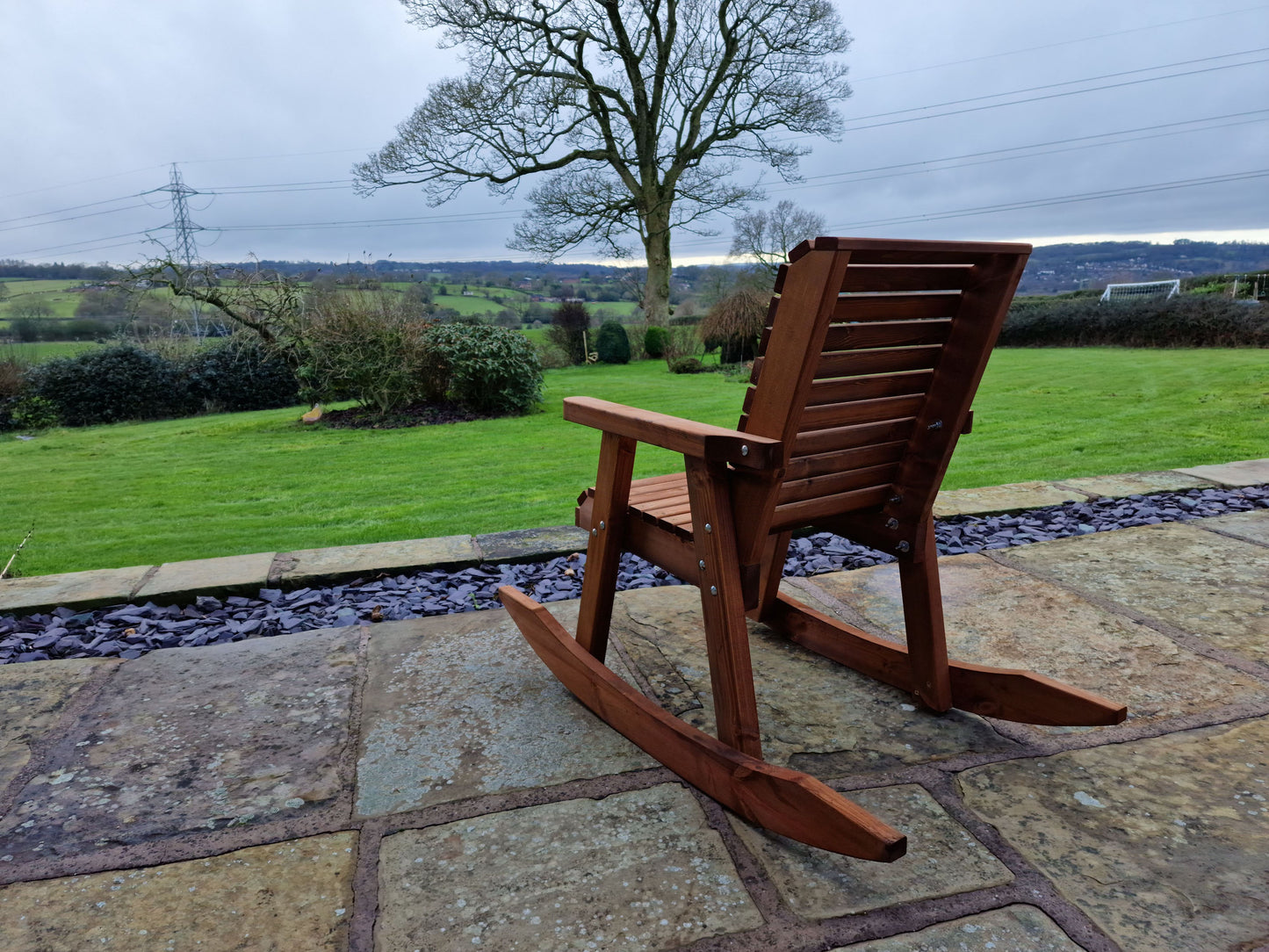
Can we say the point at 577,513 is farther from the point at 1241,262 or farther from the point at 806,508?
the point at 1241,262

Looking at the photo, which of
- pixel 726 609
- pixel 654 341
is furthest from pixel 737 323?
pixel 726 609

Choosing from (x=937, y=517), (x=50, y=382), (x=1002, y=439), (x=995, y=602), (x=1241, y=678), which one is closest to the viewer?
(x=1241, y=678)

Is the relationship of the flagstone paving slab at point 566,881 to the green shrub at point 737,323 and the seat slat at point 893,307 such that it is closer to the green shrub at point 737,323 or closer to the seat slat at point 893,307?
the seat slat at point 893,307

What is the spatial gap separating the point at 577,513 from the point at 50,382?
1433cm

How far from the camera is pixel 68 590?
302cm

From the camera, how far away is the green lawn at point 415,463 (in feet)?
14.7

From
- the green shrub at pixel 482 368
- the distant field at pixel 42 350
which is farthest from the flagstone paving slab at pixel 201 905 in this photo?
the distant field at pixel 42 350

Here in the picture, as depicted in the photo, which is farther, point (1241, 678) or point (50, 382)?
point (50, 382)

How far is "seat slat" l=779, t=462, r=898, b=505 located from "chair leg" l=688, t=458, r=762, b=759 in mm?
182

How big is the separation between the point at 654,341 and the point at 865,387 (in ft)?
64.7

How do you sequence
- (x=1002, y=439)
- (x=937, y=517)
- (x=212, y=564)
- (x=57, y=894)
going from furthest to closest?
(x=1002, y=439) < (x=937, y=517) < (x=212, y=564) < (x=57, y=894)

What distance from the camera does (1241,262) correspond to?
17844 millimetres

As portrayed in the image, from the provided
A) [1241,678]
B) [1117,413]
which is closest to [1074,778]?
[1241,678]

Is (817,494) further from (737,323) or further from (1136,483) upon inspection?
(737,323)
